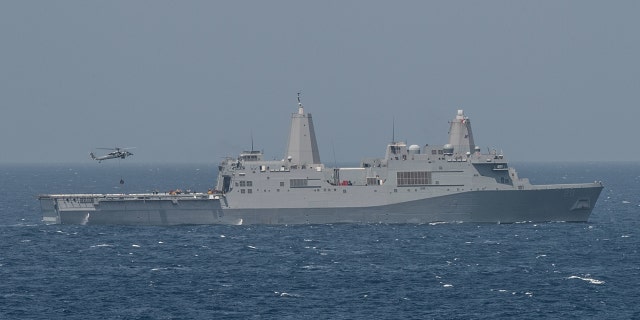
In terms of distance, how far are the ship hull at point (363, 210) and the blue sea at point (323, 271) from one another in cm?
89

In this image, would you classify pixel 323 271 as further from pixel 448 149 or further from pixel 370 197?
pixel 448 149

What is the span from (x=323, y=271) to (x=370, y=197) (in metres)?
18.1

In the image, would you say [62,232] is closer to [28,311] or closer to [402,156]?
[402,156]

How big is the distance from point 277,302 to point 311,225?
1039 inches

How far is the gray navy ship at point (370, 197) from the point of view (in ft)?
228

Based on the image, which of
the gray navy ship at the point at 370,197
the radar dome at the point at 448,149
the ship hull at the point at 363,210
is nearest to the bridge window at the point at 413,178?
the gray navy ship at the point at 370,197

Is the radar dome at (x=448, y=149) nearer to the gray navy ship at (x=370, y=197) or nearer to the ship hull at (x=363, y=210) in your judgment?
the gray navy ship at (x=370, y=197)

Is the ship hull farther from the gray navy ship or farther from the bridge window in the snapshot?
the bridge window

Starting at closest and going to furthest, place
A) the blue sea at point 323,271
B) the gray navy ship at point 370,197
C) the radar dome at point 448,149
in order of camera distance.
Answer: the blue sea at point 323,271
the gray navy ship at point 370,197
the radar dome at point 448,149

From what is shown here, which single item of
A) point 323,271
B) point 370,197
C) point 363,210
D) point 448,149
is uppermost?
point 448,149

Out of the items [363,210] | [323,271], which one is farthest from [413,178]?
[323,271]

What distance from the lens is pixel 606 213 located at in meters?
86.1

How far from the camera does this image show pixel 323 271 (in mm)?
52219

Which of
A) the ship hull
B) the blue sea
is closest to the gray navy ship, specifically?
the ship hull
